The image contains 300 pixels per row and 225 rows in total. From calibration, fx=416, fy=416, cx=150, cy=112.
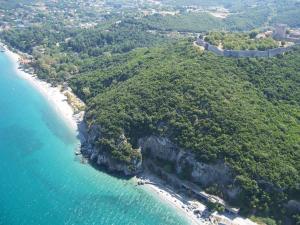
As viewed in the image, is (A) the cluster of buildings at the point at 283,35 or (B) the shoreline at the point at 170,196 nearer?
(B) the shoreline at the point at 170,196

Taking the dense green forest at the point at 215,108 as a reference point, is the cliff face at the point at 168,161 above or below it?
below

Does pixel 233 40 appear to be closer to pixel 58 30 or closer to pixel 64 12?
pixel 58 30

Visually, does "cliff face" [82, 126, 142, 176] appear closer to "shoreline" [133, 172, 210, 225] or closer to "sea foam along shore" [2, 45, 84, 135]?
"shoreline" [133, 172, 210, 225]

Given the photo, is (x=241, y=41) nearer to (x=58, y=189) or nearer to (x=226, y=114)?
(x=226, y=114)

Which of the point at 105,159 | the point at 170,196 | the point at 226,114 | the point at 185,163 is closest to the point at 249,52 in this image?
the point at 226,114

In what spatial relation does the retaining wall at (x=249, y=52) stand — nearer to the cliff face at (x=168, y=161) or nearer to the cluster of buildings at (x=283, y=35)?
the cluster of buildings at (x=283, y=35)

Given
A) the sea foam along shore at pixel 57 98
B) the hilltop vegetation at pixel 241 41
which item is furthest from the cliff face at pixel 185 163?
the hilltop vegetation at pixel 241 41
